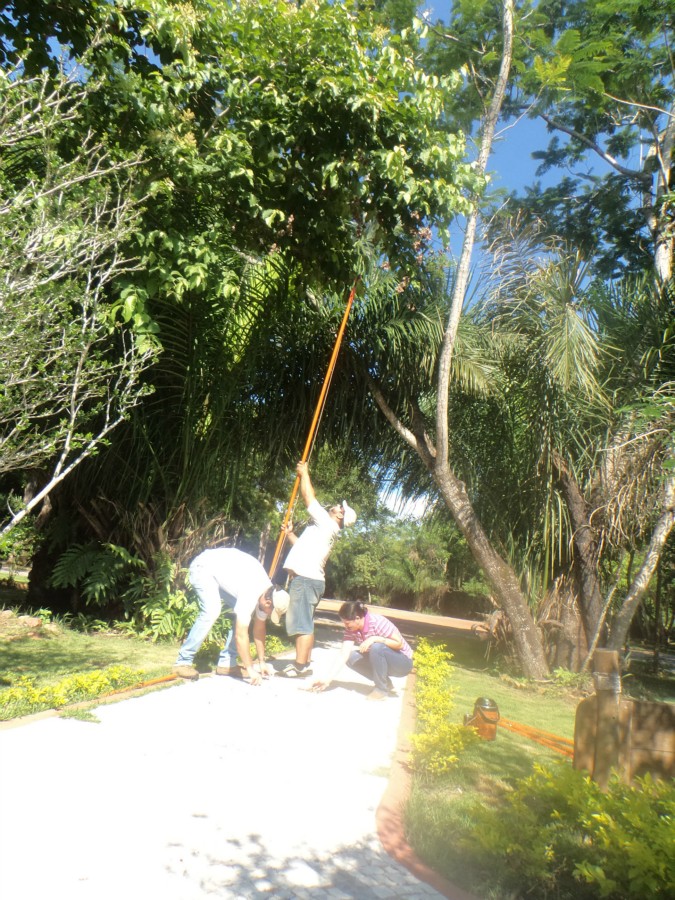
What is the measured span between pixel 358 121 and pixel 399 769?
577 cm

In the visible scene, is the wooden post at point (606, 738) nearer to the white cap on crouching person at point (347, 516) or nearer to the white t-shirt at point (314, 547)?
the white t-shirt at point (314, 547)

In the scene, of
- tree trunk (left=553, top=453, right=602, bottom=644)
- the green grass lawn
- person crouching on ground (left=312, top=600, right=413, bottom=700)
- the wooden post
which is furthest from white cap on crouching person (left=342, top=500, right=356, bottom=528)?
the wooden post

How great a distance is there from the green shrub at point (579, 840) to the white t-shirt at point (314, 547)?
368 centimetres

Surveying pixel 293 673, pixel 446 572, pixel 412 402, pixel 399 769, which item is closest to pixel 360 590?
pixel 446 572

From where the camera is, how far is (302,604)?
22.6 ft

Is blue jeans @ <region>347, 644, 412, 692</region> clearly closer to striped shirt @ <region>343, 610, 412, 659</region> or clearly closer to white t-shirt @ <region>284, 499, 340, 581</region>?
striped shirt @ <region>343, 610, 412, 659</region>

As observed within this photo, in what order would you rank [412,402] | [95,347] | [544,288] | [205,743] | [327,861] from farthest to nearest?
[412,402]
[544,288]
[95,347]
[205,743]
[327,861]

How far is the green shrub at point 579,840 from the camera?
2.54m

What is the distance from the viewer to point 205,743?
4387 mm

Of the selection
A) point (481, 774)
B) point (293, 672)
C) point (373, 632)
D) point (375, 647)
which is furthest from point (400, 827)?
point (293, 672)

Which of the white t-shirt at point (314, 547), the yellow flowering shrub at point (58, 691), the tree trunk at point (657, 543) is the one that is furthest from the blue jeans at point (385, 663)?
the tree trunk at point (657, 543)

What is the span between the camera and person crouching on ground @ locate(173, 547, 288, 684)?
636 cm

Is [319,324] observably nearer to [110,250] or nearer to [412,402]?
[412,402]

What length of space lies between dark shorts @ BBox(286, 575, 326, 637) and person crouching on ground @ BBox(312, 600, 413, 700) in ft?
1.20
